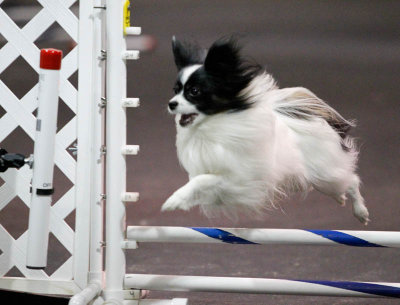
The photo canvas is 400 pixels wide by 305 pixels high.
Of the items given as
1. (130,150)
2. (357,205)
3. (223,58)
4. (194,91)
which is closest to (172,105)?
(194,91)

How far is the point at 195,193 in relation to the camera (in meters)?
2.05

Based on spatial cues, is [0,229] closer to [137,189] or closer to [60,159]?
[60,159]

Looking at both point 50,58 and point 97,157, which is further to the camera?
point 97,157

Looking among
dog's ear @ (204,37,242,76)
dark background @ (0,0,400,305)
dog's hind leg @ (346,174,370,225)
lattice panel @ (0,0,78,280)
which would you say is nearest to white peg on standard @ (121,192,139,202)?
lattice panel @ (0,0,78,280)

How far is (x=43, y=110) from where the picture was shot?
196 centimetres

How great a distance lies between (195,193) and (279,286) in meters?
0.42

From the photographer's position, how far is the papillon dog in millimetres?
2031

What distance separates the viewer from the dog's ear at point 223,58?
6.53ft

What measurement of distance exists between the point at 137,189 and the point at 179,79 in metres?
2.07

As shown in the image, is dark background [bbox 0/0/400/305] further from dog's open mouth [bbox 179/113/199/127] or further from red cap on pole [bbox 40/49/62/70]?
red cap on pole [bbox 40/49/62/70]

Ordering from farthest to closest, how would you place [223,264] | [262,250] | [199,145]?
[262,250]
[223,264]
[199,145]

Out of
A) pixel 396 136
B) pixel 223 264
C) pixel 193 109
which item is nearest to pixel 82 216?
pixel 193 109

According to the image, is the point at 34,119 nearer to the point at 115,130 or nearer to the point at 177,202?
the point at 115,130

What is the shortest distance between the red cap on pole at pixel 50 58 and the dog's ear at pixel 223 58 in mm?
418
